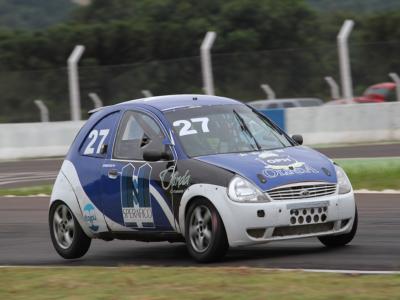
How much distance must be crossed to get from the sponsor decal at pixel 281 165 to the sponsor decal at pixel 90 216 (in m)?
1.92

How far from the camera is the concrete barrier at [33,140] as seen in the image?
30.5 metres

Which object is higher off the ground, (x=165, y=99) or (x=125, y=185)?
(x=165, y=99)

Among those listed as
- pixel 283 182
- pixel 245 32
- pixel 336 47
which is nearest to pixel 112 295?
pixel 283 182

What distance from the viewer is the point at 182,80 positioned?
102ft

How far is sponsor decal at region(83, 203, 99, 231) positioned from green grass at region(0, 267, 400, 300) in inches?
60.8

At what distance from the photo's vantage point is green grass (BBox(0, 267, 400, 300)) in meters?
7.60

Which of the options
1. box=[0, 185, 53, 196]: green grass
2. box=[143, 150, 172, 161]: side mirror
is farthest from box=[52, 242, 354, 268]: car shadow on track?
box=[0, 185, 53, 196]: green grass

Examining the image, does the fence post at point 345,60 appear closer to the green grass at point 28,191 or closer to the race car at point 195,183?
the green grass at point 28,191

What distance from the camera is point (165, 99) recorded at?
1118 centimetres

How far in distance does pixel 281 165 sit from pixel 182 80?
21.3 m

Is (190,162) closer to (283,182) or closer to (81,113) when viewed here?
(283,182)

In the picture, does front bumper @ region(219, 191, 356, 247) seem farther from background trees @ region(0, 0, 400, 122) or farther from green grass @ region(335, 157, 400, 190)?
background trees @ region(0, 0, 400, 122)

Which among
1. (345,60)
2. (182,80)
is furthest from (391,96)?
(182,80)

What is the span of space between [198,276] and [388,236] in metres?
3.13
